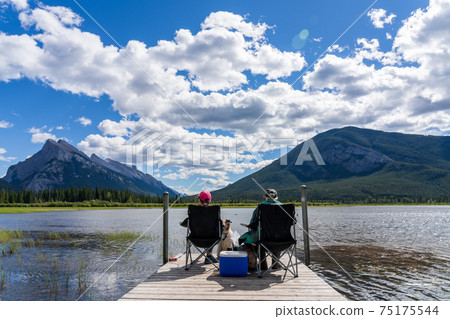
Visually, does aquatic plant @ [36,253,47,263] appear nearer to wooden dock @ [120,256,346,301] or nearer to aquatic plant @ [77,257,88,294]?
aquatic plant @ [77,257,88,294]

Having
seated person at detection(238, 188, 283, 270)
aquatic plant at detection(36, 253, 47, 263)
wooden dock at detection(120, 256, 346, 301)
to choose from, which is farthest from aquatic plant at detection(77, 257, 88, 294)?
seated person at detection(238, 188, 283, 270)

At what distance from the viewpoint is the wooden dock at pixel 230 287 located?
465 cm

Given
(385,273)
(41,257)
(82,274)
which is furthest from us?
(41,257)

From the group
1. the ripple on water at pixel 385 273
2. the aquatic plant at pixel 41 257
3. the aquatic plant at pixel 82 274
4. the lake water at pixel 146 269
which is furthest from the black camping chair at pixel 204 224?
the aquatic plant at pixel 41 257

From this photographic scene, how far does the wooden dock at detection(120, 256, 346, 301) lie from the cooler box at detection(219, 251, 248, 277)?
11 centimetres

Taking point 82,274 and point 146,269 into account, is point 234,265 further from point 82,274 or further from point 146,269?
point 82,274

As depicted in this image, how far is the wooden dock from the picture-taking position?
4.65 metres

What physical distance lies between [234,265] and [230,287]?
658mm

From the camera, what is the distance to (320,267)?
1067cm

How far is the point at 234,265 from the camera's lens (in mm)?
5727

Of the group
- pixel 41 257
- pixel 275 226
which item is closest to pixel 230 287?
pixel 275 226
